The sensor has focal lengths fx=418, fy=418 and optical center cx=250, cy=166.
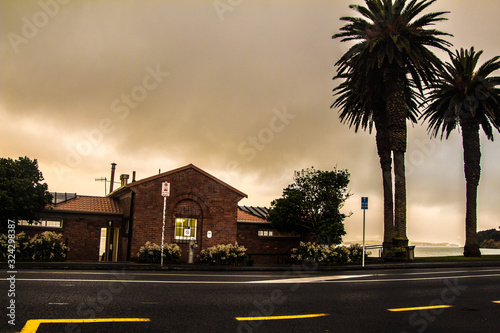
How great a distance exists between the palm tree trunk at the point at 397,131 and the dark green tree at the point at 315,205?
3526mm

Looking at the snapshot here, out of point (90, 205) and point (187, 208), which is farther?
point (90, 205)

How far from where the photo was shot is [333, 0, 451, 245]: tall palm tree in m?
27.8

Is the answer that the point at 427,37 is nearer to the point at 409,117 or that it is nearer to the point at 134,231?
the point at 409,117

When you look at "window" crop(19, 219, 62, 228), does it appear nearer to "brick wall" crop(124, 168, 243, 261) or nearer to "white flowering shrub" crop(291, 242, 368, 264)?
"brick wall" crop(124, 168, 243, 261)

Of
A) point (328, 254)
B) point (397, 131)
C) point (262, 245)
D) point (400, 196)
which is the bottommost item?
point (262, 245)

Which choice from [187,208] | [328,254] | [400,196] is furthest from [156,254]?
[400,196]

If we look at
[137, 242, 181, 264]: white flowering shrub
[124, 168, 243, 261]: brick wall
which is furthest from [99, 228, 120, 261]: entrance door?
[137, 242, 181, 264]: white flowering shrub

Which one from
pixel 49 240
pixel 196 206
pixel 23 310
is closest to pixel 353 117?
pixel 196 206

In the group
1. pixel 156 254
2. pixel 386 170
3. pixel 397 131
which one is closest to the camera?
pixel 156 254

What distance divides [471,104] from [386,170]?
916cm

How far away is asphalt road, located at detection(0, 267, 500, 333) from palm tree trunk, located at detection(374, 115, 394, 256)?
20703 mm

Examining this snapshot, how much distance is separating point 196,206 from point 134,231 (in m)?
4.05

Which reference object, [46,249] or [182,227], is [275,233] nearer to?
[182,227]

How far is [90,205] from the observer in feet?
92.4
